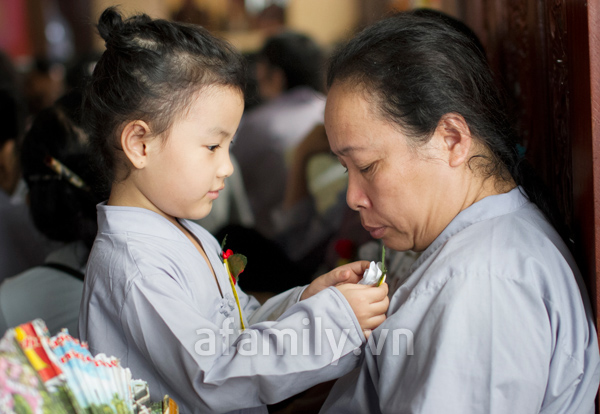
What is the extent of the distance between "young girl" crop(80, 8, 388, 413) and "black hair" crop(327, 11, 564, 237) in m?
0.32

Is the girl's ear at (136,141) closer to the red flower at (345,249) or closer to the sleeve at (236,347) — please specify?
the sleeve at (236,347)

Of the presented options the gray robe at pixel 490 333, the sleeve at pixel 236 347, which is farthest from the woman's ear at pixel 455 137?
the sleeve at pixel 236 347

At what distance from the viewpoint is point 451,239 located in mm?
1169

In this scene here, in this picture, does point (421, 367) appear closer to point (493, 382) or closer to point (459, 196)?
point (493, 382)

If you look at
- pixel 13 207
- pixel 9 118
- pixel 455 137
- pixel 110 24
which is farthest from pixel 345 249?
pixel 9 118

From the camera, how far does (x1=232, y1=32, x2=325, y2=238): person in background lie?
345cm

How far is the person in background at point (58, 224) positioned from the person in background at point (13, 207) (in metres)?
0.48

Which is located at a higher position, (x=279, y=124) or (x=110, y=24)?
(x=110, y=24)

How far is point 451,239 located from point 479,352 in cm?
25

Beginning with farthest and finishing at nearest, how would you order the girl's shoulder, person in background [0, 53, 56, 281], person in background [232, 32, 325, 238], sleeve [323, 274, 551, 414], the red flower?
person in background [232, 32, 325, 238] < person in background [0, 53, 56, 281] < the red flower < the girl's shoulder < sleeve [323, 274, 551, 414]

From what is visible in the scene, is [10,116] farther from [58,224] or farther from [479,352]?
[479,352]

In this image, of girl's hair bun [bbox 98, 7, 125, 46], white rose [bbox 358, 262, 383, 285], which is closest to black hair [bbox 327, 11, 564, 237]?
white rose [bbox 358, 262, 383, 285]

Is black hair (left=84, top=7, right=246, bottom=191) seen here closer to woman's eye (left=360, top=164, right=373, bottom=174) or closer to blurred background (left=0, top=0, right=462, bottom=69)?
woman's eye (left=360, top=164, right=373, bottom=174)

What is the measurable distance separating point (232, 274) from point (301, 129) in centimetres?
206
